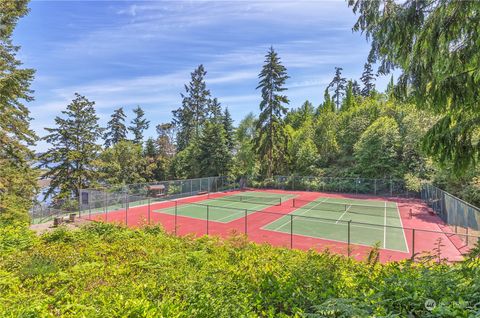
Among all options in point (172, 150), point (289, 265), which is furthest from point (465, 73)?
point (172, 150)

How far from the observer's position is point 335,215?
746 inches

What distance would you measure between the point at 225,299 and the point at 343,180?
29.5 m

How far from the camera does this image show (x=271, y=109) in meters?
34.1

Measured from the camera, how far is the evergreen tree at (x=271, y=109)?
1337 inches

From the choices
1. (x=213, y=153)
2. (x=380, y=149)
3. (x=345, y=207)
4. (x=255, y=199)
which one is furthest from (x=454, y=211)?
(x=213, y=153)

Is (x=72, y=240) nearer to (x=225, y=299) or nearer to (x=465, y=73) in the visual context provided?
(x=225, y=299)

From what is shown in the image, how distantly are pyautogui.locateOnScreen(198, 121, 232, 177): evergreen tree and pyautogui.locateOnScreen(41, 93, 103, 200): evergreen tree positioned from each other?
12.4 metres

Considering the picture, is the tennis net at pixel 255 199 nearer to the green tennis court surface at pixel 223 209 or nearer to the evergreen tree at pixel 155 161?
the green tennis court surface at pixel 223 209

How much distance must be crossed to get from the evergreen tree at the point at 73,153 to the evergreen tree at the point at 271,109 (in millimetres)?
19815

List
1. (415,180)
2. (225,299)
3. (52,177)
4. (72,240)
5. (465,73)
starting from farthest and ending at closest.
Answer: (52,177), (415,180), (72,240), (465,73), (225,299)

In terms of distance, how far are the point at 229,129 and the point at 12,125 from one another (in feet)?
84.0

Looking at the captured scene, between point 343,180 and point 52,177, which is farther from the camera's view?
point 343,180

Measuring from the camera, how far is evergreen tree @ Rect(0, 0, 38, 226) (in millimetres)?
11969

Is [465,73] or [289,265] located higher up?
[465,73]
